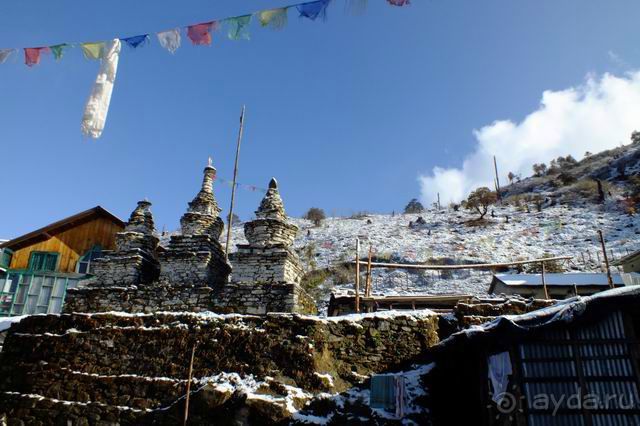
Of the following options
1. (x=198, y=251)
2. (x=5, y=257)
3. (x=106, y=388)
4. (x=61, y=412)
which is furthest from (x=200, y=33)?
(x=5, y=257)

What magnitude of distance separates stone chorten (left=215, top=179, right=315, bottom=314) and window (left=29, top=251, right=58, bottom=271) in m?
13.7

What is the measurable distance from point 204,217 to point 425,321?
29.0ft

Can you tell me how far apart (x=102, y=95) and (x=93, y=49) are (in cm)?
181

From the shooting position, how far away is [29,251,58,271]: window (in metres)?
23.1

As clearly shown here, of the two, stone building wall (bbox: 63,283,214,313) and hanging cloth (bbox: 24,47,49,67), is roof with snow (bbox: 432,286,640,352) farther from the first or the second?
hanging cloth (bbox: 24,47,49,67)

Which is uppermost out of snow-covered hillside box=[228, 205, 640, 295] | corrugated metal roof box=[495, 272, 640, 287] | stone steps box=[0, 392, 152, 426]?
snow-covered hillside box=[228, 205, 640, 295]

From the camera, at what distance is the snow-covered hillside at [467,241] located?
100 ft

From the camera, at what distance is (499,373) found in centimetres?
873

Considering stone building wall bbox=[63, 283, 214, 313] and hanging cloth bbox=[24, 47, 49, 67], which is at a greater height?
hanging cloth bbox=[24, 47, 49, 67]

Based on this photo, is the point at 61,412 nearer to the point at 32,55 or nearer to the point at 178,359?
the point at 178,359

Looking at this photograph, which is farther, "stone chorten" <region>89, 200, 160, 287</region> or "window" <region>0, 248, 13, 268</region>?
"window" <region>0, 248, 13, 268</region>

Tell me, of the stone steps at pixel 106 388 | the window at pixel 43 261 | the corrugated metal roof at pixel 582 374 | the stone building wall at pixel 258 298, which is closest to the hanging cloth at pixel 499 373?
the corrugated metal roof at pixel 582 374

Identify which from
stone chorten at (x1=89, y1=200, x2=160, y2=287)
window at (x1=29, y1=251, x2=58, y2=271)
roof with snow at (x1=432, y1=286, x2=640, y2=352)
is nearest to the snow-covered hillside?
stone chorten at (x1=89, y1=200, x2=160, y2=287)

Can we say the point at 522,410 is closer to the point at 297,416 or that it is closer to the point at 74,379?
the point at 297,416
